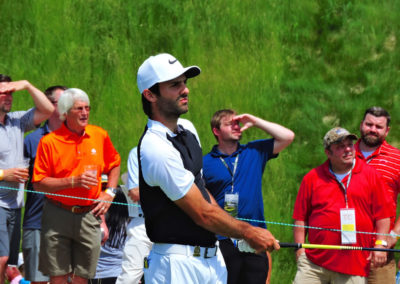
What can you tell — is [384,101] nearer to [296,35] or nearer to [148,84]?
[296,35]

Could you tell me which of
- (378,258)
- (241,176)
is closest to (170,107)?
(241,176)

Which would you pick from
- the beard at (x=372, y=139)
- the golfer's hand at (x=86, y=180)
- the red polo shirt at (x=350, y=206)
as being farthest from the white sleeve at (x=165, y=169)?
the beard at (x=372, y=139)

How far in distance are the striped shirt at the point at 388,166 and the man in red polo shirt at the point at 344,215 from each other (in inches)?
11.3

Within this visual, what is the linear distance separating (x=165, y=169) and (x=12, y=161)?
3065 millimetres

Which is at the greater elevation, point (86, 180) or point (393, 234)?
point (86, 180)

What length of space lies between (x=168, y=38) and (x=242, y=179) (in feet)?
13.1

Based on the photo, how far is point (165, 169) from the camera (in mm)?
4020

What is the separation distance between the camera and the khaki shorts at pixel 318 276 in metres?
6.24

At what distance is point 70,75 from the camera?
970cm

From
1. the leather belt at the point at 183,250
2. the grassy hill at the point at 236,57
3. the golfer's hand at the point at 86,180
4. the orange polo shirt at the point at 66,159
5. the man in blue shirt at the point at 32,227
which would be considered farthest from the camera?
the grassy hill at the point at 236,57

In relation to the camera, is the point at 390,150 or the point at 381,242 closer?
the point at 381,242

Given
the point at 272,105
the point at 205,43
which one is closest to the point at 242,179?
the point at 272,105

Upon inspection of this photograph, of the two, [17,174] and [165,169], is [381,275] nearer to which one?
[165,169]

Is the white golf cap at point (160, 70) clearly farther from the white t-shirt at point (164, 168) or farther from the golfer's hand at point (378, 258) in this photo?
the golfer's hand at point (378, 258)
